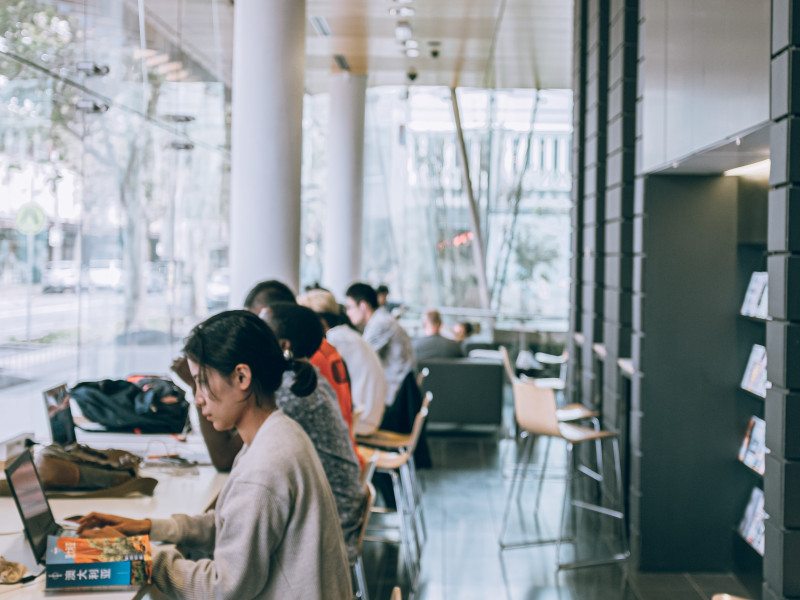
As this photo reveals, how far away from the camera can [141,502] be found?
2.59m

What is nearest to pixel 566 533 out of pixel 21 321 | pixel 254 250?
pixel 254 250

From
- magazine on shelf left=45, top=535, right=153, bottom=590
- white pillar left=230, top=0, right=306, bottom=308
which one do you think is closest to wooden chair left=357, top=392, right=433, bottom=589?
white pillar left=230, top=0, right=306, bottom=308

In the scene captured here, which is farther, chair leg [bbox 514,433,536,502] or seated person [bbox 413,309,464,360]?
seated person [bbox 413,309,464,360]

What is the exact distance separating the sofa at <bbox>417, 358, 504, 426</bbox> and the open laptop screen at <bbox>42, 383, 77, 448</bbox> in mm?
5159

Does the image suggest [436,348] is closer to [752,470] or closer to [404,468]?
[404,468]

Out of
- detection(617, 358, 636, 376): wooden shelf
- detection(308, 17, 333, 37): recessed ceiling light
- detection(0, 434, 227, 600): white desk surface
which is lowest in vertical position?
detection(0, 434, 227, 600): white desk surface

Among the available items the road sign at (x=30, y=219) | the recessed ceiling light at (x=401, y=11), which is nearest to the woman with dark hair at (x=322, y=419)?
the road sign at (x=30, y=219)

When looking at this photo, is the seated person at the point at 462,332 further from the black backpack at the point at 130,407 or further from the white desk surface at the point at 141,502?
the white desk surface at the point at 141,502

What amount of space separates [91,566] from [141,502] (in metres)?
0.77

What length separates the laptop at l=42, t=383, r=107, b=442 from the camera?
2.88 m

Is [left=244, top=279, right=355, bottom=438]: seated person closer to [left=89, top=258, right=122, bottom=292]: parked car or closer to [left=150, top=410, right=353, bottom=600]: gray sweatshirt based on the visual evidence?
[left=150, top=410, right=353, bottom=600]: gray sweatshirt

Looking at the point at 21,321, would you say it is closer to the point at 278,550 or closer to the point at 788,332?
the point at 278,550

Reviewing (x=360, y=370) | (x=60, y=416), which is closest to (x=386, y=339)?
(x=360, y=370)

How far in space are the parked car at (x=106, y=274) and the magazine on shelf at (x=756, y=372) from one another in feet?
12.2
